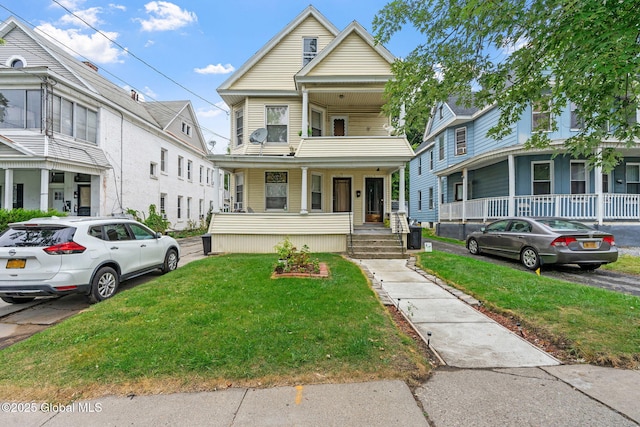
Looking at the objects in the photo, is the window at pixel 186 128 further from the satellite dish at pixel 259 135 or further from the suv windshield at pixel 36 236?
the suv windshield at pixel 36 236

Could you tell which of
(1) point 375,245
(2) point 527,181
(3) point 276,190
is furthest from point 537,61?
(2) point 527,181

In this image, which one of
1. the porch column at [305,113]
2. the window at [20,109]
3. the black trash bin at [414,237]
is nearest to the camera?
the black trash bin at [414,237]

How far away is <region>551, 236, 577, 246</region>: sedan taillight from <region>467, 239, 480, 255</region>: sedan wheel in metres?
3.20

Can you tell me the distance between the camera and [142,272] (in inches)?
277

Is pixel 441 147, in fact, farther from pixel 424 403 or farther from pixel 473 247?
pixel 424 403

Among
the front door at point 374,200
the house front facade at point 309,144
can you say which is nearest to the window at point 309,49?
the house front facade at point 309,144

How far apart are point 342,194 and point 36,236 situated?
10.8 metres

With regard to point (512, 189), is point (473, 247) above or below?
below

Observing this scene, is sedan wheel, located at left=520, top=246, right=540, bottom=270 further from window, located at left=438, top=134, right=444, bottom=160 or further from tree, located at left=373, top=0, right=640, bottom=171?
window, located at left=438, top=134, right=444, bottom=160

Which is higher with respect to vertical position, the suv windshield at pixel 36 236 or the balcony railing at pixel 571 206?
the balcony railing at pixel 571 206

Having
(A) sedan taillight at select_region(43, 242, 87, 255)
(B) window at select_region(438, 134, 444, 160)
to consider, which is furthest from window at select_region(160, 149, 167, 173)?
(B) window at select_region(438, 134, 444, 160)

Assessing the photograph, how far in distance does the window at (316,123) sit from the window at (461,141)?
10028 millimetres

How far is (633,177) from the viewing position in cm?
1373

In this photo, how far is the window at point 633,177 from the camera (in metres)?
13.6
